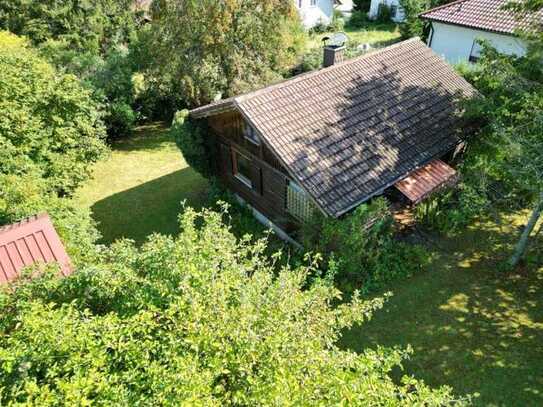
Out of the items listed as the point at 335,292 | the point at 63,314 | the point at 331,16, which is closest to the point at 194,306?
the point at 63,314

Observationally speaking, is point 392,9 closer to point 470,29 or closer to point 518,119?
point 470,29

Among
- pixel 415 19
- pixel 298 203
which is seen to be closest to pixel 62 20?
pixel 298 203

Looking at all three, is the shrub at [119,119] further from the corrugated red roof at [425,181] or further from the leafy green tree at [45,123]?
the corrugated red roof at [425,181]

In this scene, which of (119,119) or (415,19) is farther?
(415,19)

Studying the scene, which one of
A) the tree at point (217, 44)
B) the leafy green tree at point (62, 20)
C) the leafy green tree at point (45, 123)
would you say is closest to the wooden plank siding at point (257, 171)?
the leafy green tree at point (45, 123)

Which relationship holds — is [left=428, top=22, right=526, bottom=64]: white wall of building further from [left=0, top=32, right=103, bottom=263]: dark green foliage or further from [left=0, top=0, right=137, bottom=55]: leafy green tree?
[left=0, top=0, right=137, bottom=55]: leafy green tree

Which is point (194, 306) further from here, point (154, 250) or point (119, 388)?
point (154, 250)
